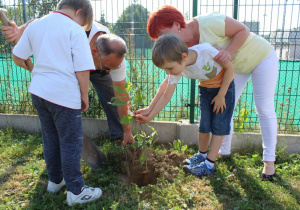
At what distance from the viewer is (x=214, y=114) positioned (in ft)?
8.23

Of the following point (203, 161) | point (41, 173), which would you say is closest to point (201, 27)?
point (203, 161)

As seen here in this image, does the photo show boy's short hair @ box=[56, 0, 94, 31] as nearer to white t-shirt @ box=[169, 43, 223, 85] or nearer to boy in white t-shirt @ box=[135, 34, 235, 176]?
boy in white t-shirt @ box=[135, 34, 235, 176]

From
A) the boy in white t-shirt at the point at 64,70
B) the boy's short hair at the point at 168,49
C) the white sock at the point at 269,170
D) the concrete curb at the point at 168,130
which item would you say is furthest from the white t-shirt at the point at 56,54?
the white sock at the point at 269,170

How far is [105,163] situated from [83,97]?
96cm

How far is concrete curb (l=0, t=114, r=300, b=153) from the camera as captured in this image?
3205 millimetres

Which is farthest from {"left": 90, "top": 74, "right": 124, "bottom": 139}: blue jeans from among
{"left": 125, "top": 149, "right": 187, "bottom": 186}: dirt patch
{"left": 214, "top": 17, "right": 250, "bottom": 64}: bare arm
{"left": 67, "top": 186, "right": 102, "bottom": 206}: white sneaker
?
{"left": 214, "top": 17, "right": 250, "bottom": 64}: bare arm

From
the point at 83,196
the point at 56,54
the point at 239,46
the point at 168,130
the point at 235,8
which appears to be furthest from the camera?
the point at 168,130

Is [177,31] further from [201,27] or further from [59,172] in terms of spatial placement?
[59,172]

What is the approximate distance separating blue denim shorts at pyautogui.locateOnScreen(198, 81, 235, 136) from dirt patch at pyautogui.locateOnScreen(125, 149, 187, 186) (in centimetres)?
52

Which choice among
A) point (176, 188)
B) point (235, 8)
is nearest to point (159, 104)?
point (176, 188)

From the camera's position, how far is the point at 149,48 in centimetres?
372

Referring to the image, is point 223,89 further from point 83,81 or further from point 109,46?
point 83,81

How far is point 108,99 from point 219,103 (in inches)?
59.9

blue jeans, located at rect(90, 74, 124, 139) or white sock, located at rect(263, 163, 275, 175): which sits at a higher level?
blue jeans, located at rect(90, 74, 124, 139)
